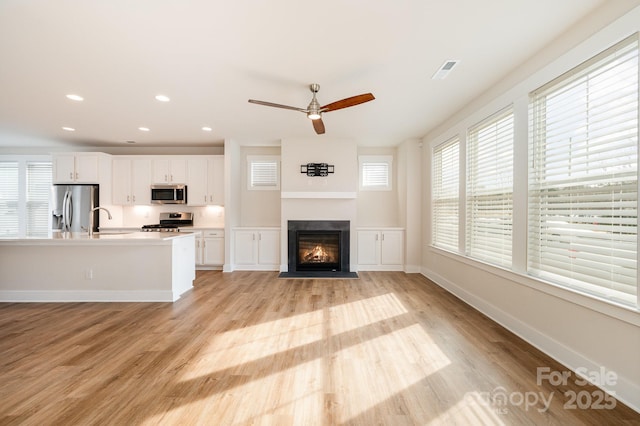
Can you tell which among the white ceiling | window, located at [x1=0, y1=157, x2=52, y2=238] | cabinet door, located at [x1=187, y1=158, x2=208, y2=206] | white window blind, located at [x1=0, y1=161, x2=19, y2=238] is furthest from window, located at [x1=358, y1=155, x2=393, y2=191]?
white window blind, located at [x1=0, y1=161, x2=19, y2=238]

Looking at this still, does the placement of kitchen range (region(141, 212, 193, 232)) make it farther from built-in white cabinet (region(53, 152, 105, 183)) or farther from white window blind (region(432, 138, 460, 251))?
white window blind (region(432, 138, 460, 251))

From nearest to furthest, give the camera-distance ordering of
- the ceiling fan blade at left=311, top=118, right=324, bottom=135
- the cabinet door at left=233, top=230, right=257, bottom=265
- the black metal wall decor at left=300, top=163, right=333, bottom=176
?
the ceiling fan blade at left=311, top=118, right=324, bottom=135 < the black metal wall decor at left=300, top=163, right=333, bottom=176 < the cabinet door at left=233, top=230, right=257, bottom=265

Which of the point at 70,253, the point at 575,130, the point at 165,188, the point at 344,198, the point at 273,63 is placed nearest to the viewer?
the point at 575,130

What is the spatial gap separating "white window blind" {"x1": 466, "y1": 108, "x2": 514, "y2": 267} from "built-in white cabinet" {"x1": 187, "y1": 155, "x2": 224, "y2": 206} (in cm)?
480

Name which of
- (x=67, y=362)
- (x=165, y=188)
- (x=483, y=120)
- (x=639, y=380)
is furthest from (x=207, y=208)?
(x=639, y=380)

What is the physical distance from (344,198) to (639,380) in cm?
451

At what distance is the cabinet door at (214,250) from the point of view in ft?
19.9

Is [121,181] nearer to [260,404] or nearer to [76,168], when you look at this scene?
[76,168]

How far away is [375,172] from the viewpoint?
6.51 m

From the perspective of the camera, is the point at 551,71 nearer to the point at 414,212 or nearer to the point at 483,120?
the point at 483,120

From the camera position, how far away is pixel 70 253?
12.7 feet

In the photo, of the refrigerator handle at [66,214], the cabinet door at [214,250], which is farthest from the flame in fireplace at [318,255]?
the refrigerator handle at [66,214]

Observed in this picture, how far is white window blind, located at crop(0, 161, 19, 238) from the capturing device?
6.51 m

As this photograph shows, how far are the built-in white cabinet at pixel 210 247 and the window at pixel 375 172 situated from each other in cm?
329
